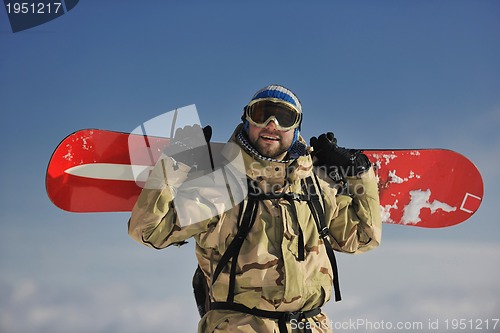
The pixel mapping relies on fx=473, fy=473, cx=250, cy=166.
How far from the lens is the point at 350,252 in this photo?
14.4 feet

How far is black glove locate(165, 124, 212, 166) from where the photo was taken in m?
3.81

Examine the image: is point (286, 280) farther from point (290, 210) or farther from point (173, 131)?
point (173, 131)

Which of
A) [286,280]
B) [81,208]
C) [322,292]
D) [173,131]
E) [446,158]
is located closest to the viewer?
[286,280]

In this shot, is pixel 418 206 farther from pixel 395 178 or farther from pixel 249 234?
pixel 249 234

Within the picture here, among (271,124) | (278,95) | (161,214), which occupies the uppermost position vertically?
(278,95)

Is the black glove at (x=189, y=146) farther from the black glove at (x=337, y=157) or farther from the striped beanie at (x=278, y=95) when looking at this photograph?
the black glove at (x=337, y=157)

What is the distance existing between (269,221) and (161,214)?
35.6 inches

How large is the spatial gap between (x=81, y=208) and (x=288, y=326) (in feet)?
9.53

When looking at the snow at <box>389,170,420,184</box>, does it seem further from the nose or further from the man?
the nose

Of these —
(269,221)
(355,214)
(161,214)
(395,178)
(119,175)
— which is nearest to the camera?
(161,214)

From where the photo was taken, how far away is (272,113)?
4.12 meters

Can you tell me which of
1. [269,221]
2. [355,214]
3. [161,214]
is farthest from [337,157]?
[161,214]

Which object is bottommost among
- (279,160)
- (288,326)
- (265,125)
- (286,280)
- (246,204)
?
(288,326)

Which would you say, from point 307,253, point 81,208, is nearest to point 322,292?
point 307,253
